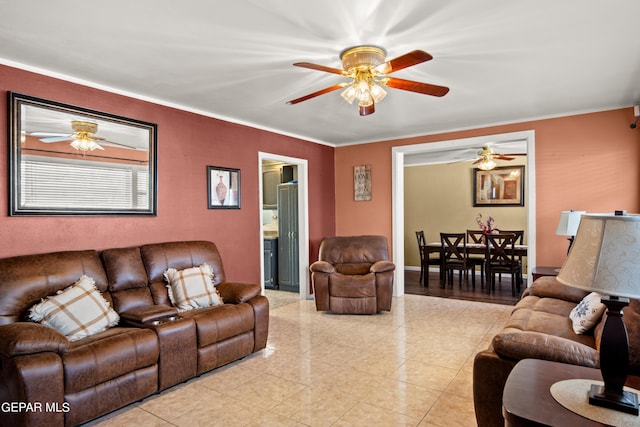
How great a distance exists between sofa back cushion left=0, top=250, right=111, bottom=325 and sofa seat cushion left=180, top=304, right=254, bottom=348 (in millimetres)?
755

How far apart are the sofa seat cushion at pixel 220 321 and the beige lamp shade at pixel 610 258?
2.48 metres

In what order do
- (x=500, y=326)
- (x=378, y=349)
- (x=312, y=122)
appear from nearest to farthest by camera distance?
(x=378, y=349), (x=500, y=326), (x=312, y=122)

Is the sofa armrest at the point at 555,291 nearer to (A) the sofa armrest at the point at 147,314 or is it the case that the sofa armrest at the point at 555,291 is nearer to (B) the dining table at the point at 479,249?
(B) the dining table at the point at 479,249

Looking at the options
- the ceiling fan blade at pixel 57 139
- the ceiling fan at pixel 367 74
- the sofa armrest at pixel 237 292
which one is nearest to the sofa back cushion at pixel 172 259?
the sofa armrest at pixel 237 292

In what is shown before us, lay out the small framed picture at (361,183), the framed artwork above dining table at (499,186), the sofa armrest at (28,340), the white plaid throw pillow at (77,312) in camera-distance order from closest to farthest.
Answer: the sofa armrest at (28,340) → the white plaid throw pillow at (77,312) → the small framed picture at (361,183) → the framed artwork above dining table at (499,186)

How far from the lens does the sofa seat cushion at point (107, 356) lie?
7.22ft

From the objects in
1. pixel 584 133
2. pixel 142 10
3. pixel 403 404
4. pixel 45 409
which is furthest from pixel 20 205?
pixel 584 133

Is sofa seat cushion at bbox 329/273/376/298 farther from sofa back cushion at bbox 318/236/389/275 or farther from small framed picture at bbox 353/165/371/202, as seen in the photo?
small framed picture at bbox 353/165/371/202

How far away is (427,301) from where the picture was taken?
541cm

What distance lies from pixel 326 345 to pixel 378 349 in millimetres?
500

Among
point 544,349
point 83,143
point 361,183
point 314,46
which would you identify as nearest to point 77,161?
point 83,143

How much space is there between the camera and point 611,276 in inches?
48.3

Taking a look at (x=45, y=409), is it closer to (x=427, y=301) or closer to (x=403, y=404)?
(x=403, y=404)

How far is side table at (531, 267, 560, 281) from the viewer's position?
13.5ft
